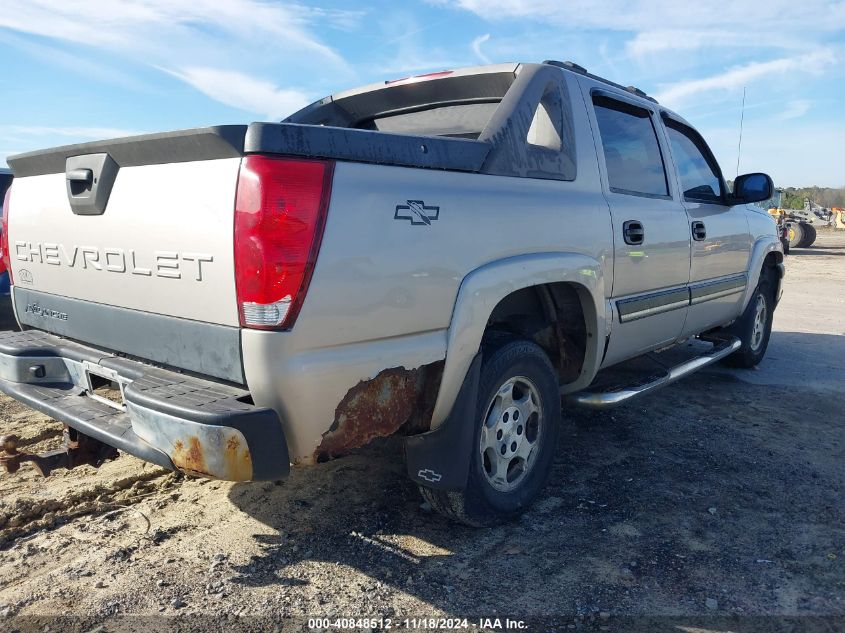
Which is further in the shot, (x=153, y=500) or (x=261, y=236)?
(x=153, y=500)

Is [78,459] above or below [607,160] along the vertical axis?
below

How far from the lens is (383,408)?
2.38 m

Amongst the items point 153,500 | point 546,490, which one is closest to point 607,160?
point 546,490

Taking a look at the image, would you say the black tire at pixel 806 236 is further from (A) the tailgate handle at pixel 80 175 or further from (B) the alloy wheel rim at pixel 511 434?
(A) the tailgate handle at pixel 80 175

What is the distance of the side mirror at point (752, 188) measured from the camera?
4.80m

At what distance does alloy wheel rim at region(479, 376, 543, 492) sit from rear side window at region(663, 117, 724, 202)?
2.17 m

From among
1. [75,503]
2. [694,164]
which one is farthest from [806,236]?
[75,503]

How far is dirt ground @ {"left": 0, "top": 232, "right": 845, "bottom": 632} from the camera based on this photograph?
2436 mm

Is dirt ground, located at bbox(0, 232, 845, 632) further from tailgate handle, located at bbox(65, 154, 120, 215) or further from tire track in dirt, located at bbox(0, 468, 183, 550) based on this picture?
tailgate handle, located at bbox(65, 154, 120, 215)

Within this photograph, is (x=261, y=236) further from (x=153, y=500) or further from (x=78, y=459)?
(x=153, y=500)

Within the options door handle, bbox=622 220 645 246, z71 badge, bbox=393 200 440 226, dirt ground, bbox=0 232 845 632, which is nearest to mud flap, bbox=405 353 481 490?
dirt ground, bbox=0 232 845 632

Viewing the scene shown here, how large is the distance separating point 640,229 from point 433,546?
82.3 inches

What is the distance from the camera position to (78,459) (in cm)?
278

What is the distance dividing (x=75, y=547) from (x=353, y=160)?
2067 millimetres
